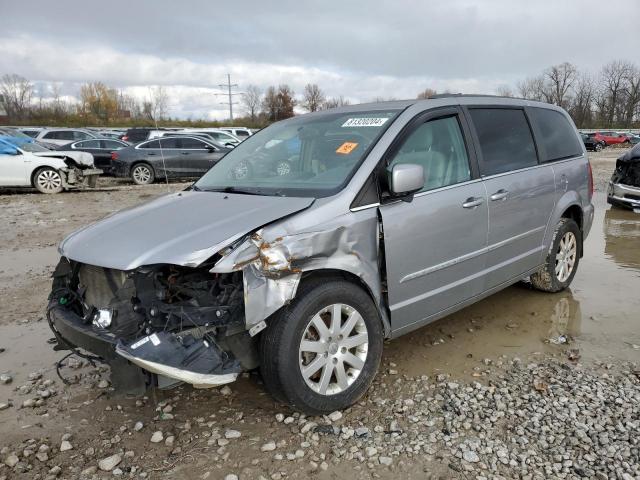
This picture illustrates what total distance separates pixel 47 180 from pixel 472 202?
40.2ft

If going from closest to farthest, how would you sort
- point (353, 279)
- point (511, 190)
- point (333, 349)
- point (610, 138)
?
point (333, 349)
point (353, 279)
point (511, 190)
point (610, 138)

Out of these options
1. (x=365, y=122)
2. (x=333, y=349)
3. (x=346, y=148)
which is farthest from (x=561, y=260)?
(x=333, y=349)

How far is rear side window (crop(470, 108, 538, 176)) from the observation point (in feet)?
12.8

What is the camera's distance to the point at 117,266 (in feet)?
8.61

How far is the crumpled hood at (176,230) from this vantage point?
259 cm

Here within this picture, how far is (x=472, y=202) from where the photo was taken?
3.59 m

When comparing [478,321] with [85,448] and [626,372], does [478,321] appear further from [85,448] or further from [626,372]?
[85,448]

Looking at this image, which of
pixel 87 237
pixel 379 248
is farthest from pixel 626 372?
pixel 87 237

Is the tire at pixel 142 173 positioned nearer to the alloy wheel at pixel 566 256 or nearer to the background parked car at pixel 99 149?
the background parked car at pixel 99 149

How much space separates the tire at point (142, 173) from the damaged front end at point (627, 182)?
40.0 ft

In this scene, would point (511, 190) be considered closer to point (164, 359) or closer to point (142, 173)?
point (164, 359)

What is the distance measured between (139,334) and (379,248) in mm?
1434

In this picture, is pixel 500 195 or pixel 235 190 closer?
pixel 235 190

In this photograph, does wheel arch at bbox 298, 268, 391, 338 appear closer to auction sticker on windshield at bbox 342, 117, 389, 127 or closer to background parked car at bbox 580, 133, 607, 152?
auction sticker on windshield at bbox 342, 117, 389, 127
